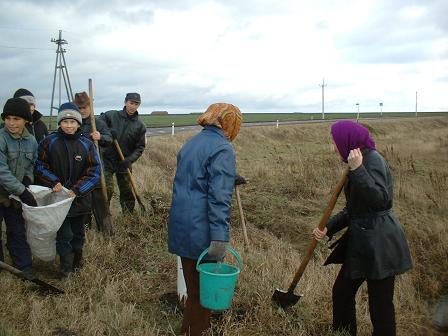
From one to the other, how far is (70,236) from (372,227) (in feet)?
9.37

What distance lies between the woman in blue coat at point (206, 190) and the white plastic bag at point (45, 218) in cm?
159

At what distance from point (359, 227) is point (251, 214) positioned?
4.66 metres

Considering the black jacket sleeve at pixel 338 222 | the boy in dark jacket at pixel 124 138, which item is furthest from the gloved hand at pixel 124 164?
the black jacket sleeve at pixel 338 222

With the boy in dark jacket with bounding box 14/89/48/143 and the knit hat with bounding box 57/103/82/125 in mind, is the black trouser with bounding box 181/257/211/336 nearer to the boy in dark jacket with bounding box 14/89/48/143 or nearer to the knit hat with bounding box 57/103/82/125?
the knit hat with bounding box 57/103/82/125

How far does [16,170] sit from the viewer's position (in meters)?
3.95

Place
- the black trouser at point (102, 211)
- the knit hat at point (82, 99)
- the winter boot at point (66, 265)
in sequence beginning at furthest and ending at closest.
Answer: the black trouser at point (102, 211), the knit hat at point (82, 99), the winter boot at point (66, 265)

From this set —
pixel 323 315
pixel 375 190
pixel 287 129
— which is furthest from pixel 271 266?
pixel 287 129

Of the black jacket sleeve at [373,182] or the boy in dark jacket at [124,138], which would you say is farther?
A: the boy in dark jacket at [124,138]

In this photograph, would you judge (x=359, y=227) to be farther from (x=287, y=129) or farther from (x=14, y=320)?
(x=287, y=129)

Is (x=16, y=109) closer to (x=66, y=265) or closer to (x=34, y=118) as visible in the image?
(x=34, y=118)

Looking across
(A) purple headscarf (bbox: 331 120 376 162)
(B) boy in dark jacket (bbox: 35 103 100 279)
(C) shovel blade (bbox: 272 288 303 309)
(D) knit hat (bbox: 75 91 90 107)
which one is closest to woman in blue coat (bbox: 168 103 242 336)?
(A) purple headscarf (bbox: 331 120 376 162)

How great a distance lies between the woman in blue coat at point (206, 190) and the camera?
2.61 metres

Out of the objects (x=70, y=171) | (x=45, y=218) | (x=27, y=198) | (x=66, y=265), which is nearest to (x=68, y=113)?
(x=70, y=171)

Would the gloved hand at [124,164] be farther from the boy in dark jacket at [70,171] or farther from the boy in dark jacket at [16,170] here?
the boy in dark jacket at [16,170]
